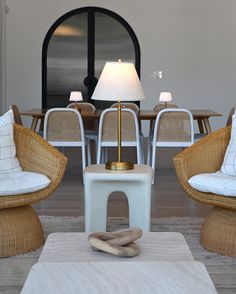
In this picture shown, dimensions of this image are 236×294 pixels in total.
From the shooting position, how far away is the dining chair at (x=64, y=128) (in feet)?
20.3

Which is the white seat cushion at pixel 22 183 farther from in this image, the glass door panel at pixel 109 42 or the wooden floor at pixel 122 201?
the glass door panel at pixel 109 42

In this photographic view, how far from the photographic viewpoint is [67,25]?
10.9 meters

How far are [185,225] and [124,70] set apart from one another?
1.26 m

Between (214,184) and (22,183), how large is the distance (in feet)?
3.80

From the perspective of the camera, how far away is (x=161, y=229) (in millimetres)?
4184

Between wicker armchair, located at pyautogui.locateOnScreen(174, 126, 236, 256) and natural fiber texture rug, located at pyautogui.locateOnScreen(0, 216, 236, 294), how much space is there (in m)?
0.08

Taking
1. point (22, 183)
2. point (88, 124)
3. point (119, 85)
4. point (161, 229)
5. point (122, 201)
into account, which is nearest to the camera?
point (22, 183)

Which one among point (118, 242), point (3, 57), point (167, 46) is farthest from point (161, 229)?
point (3, 57)

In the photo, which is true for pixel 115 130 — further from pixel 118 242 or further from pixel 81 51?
pixel 81 51

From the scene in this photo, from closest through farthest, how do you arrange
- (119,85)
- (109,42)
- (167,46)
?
(119,85) < (167,46) < (109,42)

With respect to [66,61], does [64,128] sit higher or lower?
lower

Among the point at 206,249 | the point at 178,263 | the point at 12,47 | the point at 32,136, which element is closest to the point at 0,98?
the point at 12,47

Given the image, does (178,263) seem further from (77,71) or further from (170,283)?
(77,71)

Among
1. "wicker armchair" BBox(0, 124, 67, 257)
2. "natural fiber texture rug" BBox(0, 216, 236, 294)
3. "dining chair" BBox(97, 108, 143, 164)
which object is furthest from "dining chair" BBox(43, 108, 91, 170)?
"wicker armchair" BBox(0, 124, 67, 257)
